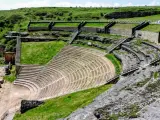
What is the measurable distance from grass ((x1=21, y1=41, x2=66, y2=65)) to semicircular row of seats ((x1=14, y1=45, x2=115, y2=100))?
55.0 inches

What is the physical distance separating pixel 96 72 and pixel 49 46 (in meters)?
16.8

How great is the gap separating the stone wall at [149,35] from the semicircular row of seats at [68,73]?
656 cm

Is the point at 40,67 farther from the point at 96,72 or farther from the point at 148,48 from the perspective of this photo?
the point at 148,48

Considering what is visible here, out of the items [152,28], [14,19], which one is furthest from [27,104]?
[14,19]

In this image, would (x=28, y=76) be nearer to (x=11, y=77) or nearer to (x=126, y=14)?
(x=11, y=77)

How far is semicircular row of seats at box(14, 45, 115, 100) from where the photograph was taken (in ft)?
118

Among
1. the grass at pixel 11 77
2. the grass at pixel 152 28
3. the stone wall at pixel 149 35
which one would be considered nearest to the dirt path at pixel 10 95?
the grass at pixel 11 77

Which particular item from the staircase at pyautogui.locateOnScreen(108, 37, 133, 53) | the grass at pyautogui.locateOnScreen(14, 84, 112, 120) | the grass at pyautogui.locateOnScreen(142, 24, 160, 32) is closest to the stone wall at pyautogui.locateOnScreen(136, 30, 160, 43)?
the grass at pyautogui.locateOnScreen(142, 24, 160, 32)

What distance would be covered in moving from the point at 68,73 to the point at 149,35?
12.2 metres

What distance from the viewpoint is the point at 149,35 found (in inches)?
1766

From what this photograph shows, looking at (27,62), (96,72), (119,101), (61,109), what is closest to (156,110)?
Result: (119,101)

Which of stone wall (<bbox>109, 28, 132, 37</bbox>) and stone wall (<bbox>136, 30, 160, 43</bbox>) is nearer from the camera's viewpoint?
stone wall (<bbox>136, 30, 160, 43</bbox>)

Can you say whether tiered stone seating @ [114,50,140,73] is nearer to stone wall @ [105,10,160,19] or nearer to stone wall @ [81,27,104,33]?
stone wall @ [81,27,104,33]

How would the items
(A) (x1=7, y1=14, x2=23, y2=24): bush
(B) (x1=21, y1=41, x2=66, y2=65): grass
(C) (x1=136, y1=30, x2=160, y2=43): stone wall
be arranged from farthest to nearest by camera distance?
(A) (x1=7, y1=14, x2=23, y2=24): bush, (B) (x1=21, y1=41, x2=66, y2=65): grass, (C) (x1=136, y1=30, x2=160, y2=43): stone wall
